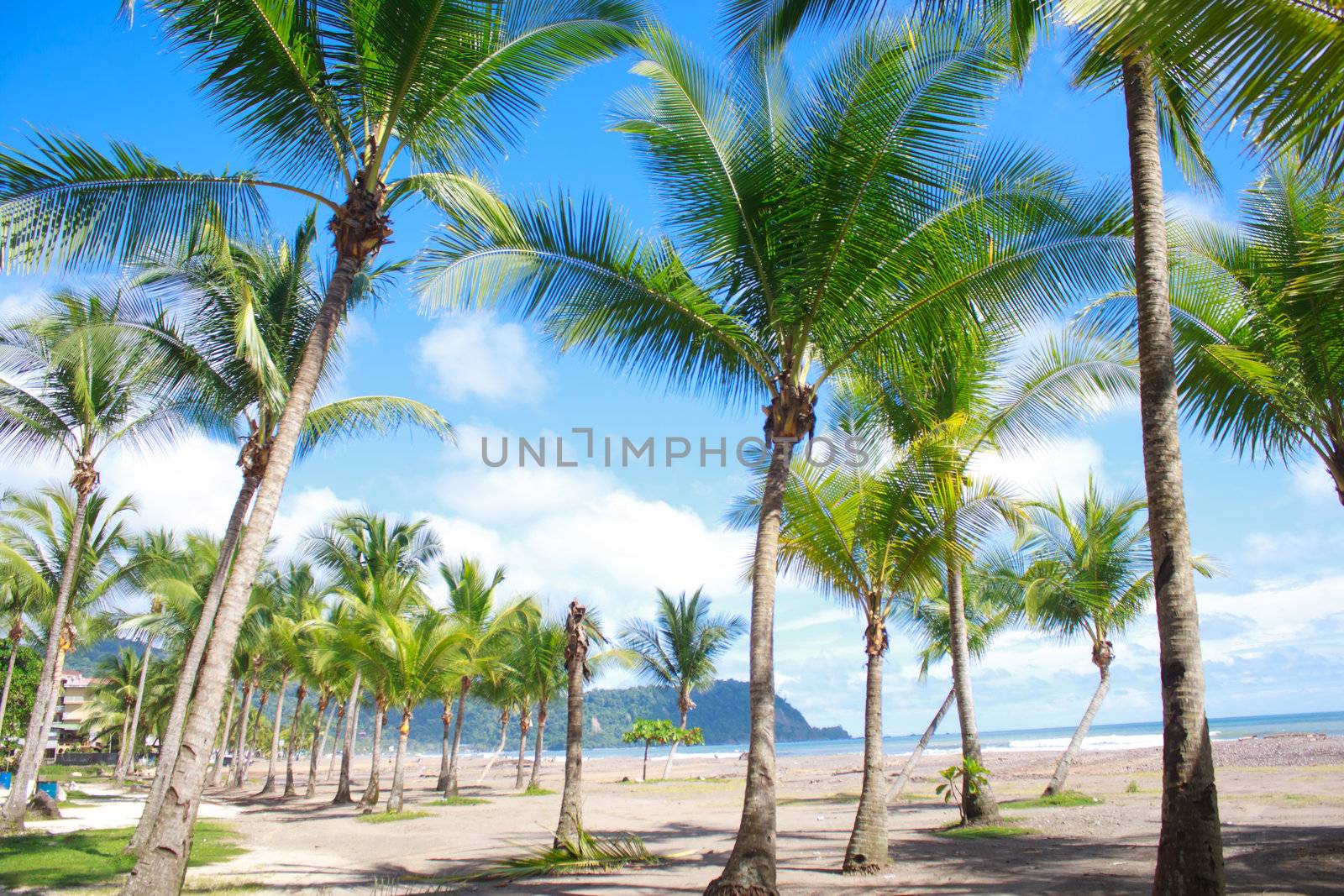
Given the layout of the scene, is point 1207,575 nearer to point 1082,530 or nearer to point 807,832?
point 1082,530

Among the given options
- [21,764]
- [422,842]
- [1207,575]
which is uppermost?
Result: [1207,575]

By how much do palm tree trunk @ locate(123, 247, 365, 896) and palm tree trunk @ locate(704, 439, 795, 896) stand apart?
3943 millimetres

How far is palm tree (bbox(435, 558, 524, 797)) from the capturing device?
22.3m

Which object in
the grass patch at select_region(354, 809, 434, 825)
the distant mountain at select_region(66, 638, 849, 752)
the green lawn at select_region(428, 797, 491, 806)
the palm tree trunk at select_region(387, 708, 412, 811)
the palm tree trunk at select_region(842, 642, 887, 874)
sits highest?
the palm tree trunk at select_region(842, 642, 887, 874)

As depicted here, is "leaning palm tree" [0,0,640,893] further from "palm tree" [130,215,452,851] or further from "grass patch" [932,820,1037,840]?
"grass patch" [932,820,1037,840]

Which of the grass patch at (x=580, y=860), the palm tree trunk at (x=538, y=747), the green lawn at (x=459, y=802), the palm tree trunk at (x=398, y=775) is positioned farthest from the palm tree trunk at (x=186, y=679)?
the palm tree trunk at (x=538, y=747)

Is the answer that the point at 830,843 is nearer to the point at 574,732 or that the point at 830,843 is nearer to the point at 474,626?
the point at 574,732

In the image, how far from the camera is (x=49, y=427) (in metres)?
13.4

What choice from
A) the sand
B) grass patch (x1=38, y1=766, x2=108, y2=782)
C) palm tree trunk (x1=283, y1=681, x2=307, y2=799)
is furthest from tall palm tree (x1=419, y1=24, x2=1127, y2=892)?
grass patch (x1=38, y1=766, x2=108, y2=782)

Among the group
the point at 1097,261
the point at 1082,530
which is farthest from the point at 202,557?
the point at 1097,261

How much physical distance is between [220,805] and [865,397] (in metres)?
23.6

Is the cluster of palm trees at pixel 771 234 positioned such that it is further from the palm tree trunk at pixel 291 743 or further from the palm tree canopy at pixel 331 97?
the palm tree trunk at pixel 291 743

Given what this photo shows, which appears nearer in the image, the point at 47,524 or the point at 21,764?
the point at 21,764

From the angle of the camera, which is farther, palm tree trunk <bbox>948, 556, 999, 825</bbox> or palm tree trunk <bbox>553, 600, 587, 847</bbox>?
palm tree trunk <bbox>948, 556, 999, 825</bbox>
